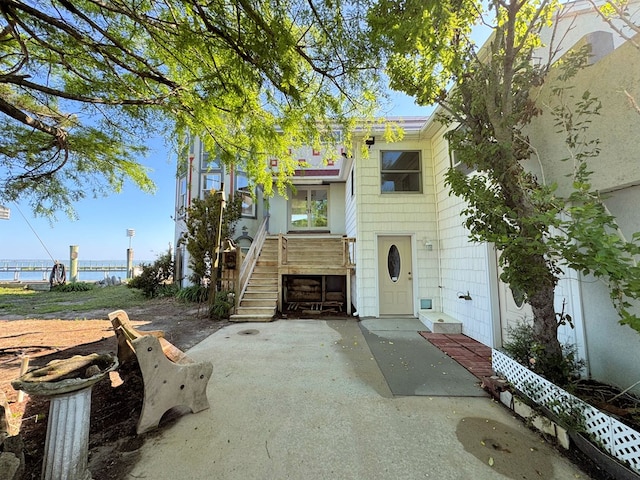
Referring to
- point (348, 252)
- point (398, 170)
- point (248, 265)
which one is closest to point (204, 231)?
point (248, 265)

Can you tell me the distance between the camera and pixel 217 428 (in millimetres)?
2471

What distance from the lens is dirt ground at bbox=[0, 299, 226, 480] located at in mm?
→ 2131

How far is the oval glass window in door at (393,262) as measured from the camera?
716 centimetres

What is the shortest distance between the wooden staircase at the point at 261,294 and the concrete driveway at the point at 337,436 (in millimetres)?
3283

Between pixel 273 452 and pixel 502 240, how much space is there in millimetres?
2687

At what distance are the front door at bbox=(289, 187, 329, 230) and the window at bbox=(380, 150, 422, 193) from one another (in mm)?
5069

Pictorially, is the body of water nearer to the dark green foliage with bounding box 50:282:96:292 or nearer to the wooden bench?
the dark green foliage with bounding box 50:282:96:292

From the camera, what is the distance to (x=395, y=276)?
7.15 m

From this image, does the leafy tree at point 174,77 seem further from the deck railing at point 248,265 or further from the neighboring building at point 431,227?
the deck railing at point 248,265

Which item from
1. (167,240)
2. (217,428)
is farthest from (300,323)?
(167,240)

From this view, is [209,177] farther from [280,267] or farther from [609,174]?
[609,174]

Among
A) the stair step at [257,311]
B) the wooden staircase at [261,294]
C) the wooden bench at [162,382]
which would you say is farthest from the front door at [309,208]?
the wooden bench at [162,382]

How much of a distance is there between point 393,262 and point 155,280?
9.67 metres

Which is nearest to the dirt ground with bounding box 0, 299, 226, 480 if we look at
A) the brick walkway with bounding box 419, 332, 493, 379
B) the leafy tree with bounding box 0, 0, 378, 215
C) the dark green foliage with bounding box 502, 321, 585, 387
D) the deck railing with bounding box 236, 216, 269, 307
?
the deck railing with bounding box 236, 216, 269, 307
